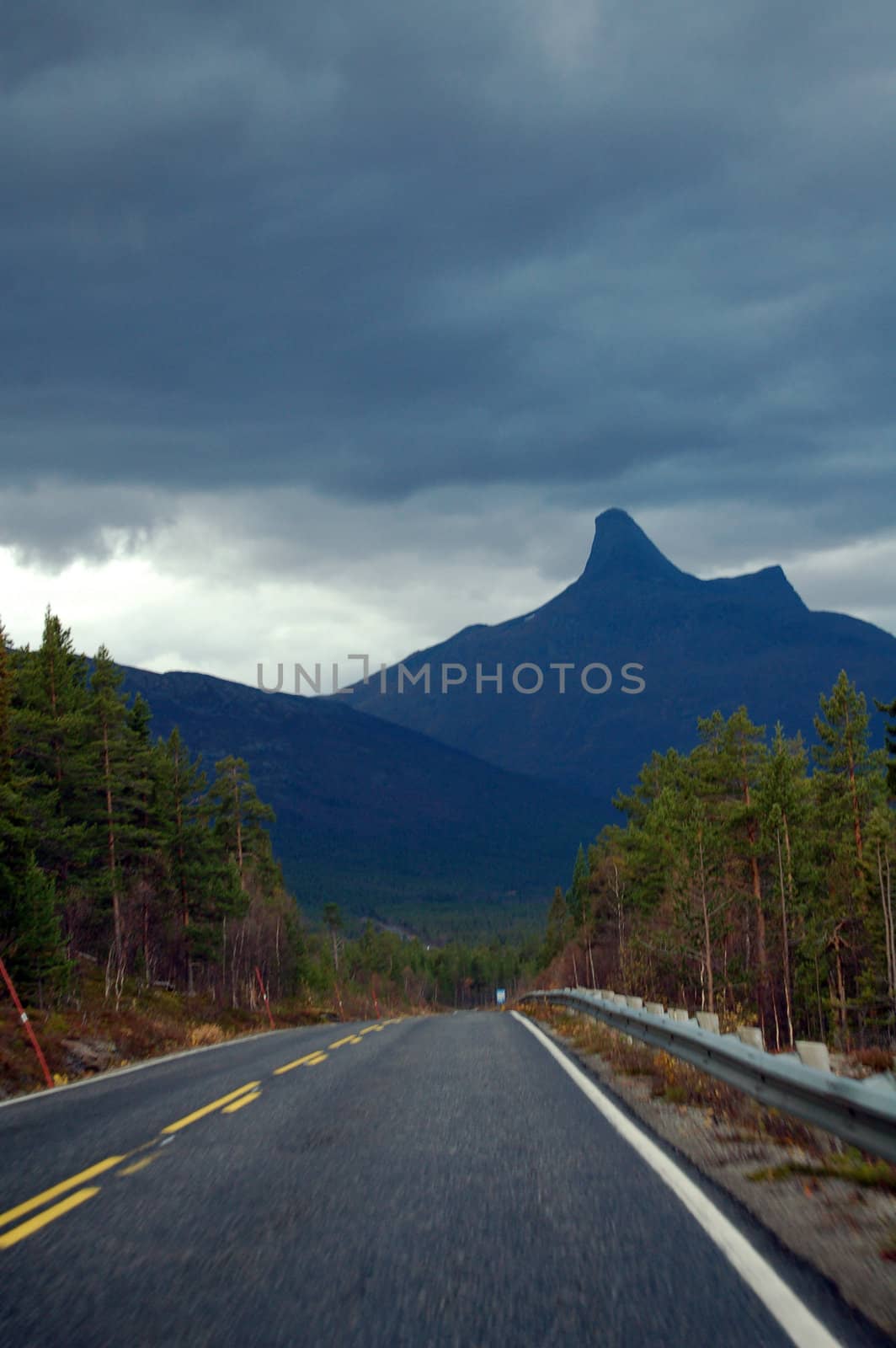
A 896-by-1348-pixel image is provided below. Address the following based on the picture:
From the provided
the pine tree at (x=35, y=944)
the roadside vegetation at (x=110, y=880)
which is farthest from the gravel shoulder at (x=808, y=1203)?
Result: the pine tree at (x=35, y=944)

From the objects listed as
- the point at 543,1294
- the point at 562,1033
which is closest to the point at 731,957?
the point at 562,1033

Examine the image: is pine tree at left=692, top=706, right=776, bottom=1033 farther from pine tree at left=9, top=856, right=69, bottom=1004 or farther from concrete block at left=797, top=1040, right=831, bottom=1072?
concrete block at left=797, top=1040, right=831, bottom=1072

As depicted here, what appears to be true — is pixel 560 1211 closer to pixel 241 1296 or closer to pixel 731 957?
pixel 241 1296

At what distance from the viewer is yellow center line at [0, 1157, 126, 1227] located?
608 cm

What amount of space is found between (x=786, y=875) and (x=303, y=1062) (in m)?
40.3

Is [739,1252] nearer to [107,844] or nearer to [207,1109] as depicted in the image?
[207,1109]

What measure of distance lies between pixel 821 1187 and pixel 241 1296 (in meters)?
3.50

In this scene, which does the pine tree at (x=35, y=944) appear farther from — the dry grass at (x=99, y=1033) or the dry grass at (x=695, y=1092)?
the dry grass at (x=695, y=1092)

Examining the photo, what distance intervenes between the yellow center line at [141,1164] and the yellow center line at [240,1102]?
2394 mm

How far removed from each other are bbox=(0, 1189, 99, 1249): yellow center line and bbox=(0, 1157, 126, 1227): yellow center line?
11cm

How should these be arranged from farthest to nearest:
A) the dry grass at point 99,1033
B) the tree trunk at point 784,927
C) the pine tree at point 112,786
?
the tree trunk at point 784,927, the pine tree at point 112,786, the dry grass at point 99,1033

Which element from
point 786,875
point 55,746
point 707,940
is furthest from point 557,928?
point 55,746

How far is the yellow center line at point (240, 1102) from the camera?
34.2 feet

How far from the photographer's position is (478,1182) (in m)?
6.64
